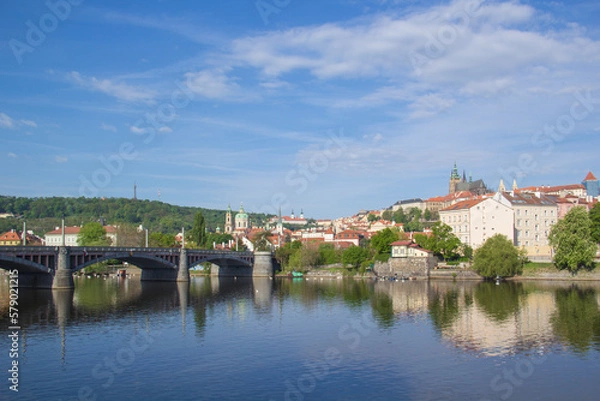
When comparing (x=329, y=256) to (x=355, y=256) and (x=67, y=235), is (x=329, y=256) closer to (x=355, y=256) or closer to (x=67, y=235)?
(x=355, y=256)

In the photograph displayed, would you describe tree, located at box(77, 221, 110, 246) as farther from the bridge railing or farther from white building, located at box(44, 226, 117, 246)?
the bridge railing

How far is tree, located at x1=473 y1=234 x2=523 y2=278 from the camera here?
85500mm

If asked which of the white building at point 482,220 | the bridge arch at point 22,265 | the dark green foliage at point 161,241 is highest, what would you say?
the white building at point 482,220

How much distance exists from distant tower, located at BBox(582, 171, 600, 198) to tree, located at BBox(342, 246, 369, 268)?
290 ft

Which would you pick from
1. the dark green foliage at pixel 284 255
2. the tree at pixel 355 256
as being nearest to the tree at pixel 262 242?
the dark green foliage at pixel 284 255

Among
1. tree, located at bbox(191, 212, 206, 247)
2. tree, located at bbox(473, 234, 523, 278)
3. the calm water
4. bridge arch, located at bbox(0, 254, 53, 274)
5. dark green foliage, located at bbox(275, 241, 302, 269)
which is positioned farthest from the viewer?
tree, located at bbox(191, 212, 206, 247)

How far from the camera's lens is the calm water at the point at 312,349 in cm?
2697

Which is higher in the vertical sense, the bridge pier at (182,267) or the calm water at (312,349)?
the bridge pier at (182,267)

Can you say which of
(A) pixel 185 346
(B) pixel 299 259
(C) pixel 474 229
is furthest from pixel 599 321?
(B) pixel 299 259

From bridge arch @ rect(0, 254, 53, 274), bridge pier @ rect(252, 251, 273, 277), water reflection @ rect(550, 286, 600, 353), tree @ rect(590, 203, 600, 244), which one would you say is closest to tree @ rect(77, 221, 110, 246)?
bridge pier @ rect(252, 251, 273, 277)

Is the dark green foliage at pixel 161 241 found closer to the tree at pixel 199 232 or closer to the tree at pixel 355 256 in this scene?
the tree at pixel 199 232

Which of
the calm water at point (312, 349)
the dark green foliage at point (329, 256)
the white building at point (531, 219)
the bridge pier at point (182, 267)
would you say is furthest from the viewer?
the dark green foliage at point (329, 256)

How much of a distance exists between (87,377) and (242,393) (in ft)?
27.3

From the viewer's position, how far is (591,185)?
545 ft
